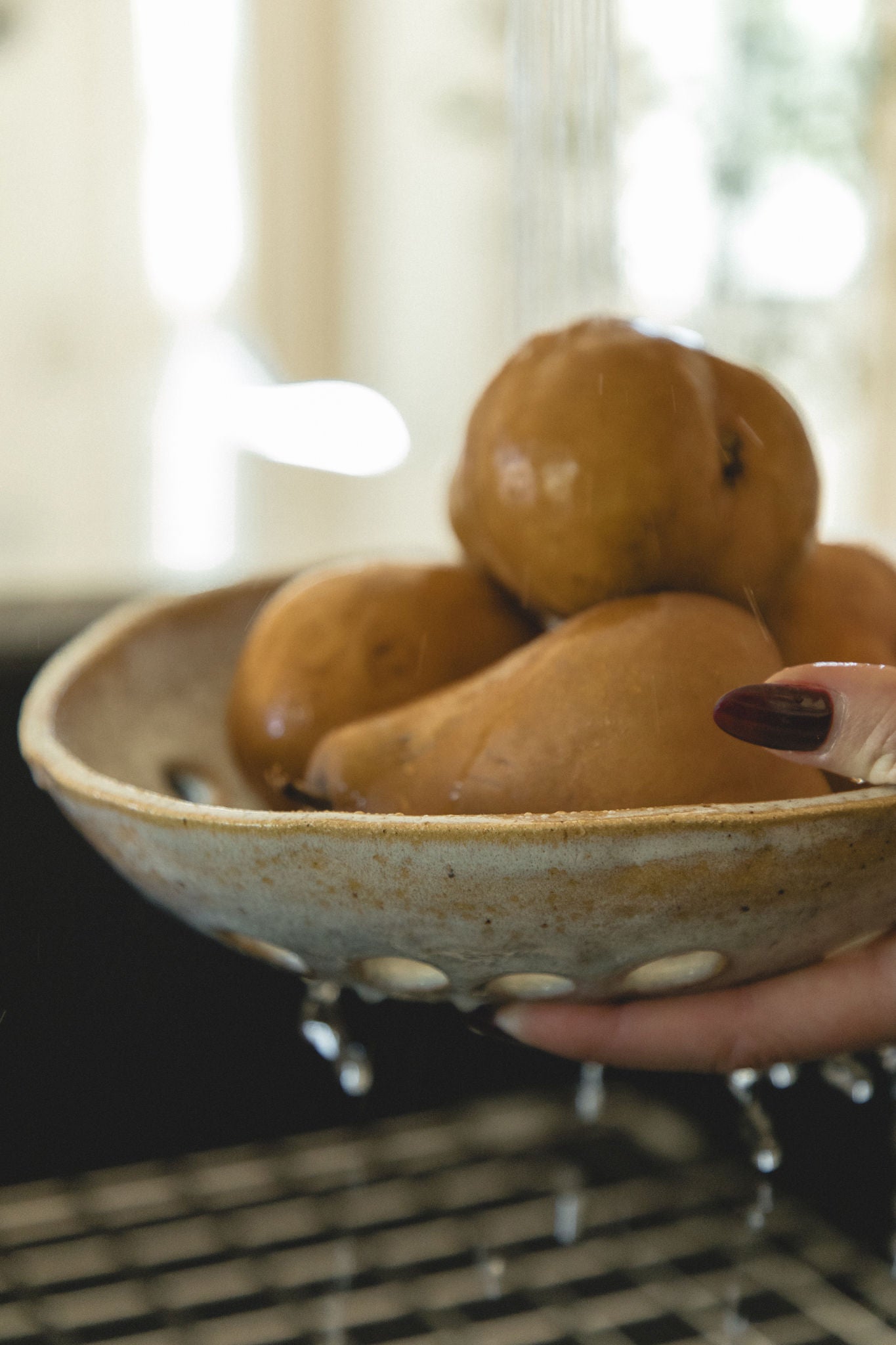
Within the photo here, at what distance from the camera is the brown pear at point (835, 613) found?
0.30 metres

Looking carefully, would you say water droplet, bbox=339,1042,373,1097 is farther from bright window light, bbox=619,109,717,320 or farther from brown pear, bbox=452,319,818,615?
bright window light, bbox=619,109,717,320

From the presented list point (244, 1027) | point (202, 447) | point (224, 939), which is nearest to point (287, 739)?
point (224, 939)

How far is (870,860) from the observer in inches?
8.9

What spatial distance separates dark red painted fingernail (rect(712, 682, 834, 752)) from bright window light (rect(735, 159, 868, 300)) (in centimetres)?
165

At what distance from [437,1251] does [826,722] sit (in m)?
0.41

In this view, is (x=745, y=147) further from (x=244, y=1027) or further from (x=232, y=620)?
(x=232, y=620)

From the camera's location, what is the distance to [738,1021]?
291 mm

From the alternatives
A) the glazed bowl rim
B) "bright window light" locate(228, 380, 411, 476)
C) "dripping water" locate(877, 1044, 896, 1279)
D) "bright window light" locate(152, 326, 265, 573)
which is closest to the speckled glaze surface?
the glazed bowl rim

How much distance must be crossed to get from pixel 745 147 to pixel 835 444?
429mm

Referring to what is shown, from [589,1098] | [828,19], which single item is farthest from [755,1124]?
[828,19]

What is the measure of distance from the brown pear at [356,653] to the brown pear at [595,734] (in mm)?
27

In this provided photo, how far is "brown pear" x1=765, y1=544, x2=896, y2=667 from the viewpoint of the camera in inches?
11.8

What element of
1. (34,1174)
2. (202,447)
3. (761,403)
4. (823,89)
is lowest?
(34,1174)


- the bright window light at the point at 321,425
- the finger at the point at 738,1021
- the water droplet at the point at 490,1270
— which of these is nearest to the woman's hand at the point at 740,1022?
the finger at the point at 738,1021
